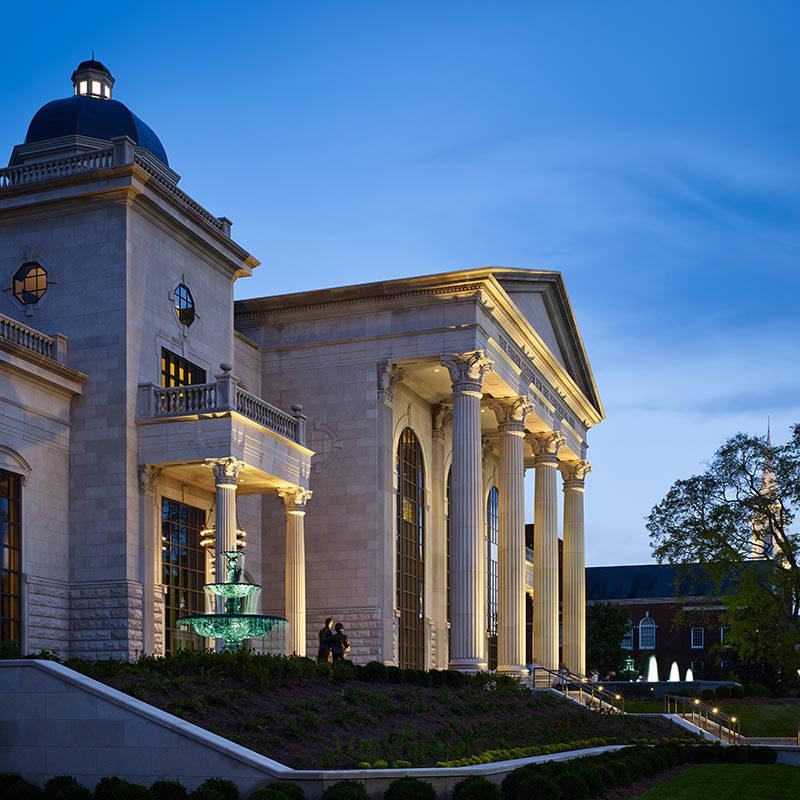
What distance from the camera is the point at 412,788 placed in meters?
18.7

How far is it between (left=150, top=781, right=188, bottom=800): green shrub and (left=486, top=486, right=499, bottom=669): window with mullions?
43.9 metres

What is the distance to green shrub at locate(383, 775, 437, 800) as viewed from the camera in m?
18.6

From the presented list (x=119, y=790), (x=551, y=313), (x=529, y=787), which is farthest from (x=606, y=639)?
(x=119, y=790)

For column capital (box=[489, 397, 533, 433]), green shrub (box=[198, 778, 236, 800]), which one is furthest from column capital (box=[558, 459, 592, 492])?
green shrub (box=[198, 778, 236, 800])

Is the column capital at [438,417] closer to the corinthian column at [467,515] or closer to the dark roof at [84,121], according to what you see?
the corinthian column at [467,515]

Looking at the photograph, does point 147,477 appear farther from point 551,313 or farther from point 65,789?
point 551,313

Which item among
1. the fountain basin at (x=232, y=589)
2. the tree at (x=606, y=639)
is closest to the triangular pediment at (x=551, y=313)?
the fountain basin at (x=232, y=589)

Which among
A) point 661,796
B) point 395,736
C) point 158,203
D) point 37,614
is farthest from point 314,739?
point 158,203

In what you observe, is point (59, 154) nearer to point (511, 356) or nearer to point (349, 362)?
point (349, 362)

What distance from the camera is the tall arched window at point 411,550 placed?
49.8 m

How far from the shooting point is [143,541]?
36.0m

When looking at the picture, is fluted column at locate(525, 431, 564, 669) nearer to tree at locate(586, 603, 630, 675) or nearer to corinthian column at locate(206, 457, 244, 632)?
corinthian column at locate(206, 457, 244, 632)

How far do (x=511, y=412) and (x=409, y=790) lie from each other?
34.2 meters

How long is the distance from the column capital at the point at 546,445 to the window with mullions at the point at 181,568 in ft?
71.0
